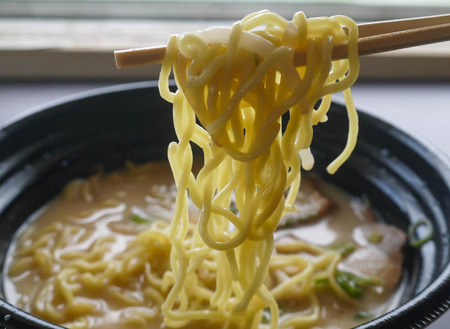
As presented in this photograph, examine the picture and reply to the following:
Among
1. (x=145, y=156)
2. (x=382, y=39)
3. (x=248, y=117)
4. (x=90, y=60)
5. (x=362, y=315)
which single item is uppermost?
(x=90, y=60)

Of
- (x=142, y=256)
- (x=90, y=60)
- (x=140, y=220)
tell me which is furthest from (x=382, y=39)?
(x=90, y=60)

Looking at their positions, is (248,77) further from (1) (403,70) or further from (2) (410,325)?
(1) (403,70)

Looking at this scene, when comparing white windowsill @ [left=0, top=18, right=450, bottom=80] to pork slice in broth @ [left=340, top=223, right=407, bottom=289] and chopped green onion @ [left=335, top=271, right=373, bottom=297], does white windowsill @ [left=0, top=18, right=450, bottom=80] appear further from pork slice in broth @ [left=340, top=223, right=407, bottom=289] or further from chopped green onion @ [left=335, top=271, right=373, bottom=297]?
chopped green onion @ [left=335, top=271, right=373, bottom=297]

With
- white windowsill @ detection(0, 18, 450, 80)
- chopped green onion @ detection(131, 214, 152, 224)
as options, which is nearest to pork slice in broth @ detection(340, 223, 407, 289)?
chopped green onion @ detection(131, 214, 152, 224)

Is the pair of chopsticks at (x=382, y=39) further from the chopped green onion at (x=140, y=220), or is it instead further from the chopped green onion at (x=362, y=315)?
the chopped green onion at (x=140, y=220)

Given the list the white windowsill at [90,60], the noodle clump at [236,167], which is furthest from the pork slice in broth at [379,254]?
the white windowsill at [90,60]

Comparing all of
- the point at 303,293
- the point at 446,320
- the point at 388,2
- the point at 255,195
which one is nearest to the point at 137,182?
the point at 303,293

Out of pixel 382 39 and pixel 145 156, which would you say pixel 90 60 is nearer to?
pixel 145 156
